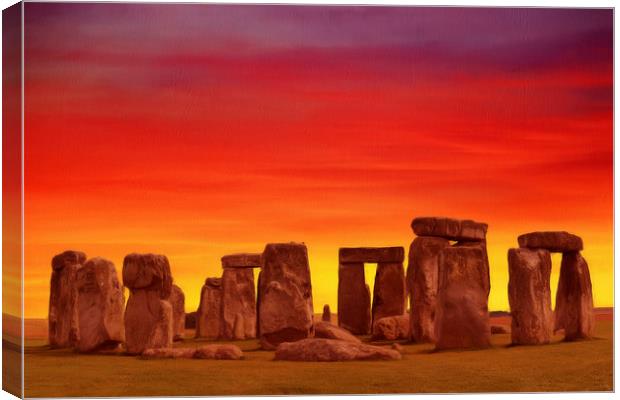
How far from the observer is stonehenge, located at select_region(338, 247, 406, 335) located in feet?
91.0

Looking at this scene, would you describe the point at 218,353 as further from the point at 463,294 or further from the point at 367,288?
the point at 367,288

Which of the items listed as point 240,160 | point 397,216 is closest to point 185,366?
point 240,160

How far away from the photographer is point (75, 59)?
63.4 feet

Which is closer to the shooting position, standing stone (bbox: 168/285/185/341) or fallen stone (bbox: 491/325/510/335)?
fallen stone (bbox: 491/325/510/335)

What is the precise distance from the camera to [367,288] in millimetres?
28406

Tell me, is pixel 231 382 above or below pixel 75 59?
below

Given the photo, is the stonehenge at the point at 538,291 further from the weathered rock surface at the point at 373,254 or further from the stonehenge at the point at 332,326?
the weathered rock surface at the point at 373,254

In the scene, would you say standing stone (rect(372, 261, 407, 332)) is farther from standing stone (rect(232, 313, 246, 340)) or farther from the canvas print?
the canvas print

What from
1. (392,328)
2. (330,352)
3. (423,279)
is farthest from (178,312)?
(330,352)

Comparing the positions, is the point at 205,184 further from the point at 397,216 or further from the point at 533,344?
the point at 533,344

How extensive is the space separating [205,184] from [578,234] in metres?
5.52

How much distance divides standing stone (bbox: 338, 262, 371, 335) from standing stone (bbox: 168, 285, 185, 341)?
10.2ft

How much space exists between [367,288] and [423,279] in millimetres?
3972

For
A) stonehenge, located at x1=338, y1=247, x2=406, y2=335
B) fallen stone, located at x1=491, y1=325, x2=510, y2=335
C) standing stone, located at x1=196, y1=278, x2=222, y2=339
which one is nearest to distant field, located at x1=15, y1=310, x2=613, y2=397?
fallen stone, located at x1=491, y1=325, x2=510, y2=335
